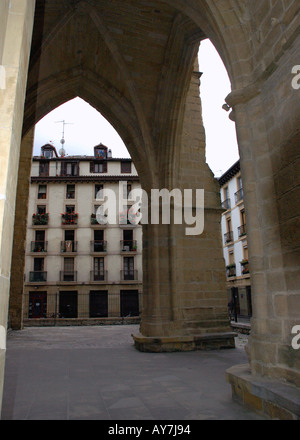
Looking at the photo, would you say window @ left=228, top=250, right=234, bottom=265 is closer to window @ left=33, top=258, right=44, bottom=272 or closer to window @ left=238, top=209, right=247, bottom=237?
window @ left=238, top=209, right=247, bottom=237

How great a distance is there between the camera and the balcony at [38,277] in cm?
2462

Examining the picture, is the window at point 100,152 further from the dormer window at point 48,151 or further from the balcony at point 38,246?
the balcony at point 38,246

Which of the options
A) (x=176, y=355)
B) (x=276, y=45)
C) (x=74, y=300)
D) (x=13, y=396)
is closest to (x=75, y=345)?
(x=176, y=355)

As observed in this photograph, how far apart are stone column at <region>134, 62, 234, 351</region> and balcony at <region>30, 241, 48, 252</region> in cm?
1896

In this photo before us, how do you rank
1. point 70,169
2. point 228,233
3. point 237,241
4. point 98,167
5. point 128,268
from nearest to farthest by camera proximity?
1. point 237,241
2. point 128,268
3. point 70,169
4. point 228,233
5. point 98,167

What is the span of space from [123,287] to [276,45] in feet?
75.1

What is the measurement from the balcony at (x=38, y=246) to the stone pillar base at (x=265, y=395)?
77.4ft

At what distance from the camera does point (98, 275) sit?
25156mm

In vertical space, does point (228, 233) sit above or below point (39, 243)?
above

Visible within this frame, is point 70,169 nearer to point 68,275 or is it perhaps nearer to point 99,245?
point 99,245

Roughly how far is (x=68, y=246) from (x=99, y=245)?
2314mm

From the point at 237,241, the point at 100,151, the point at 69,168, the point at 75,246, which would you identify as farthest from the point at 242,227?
the point at 69,168

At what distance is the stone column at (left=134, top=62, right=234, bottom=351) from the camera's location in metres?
7.18
